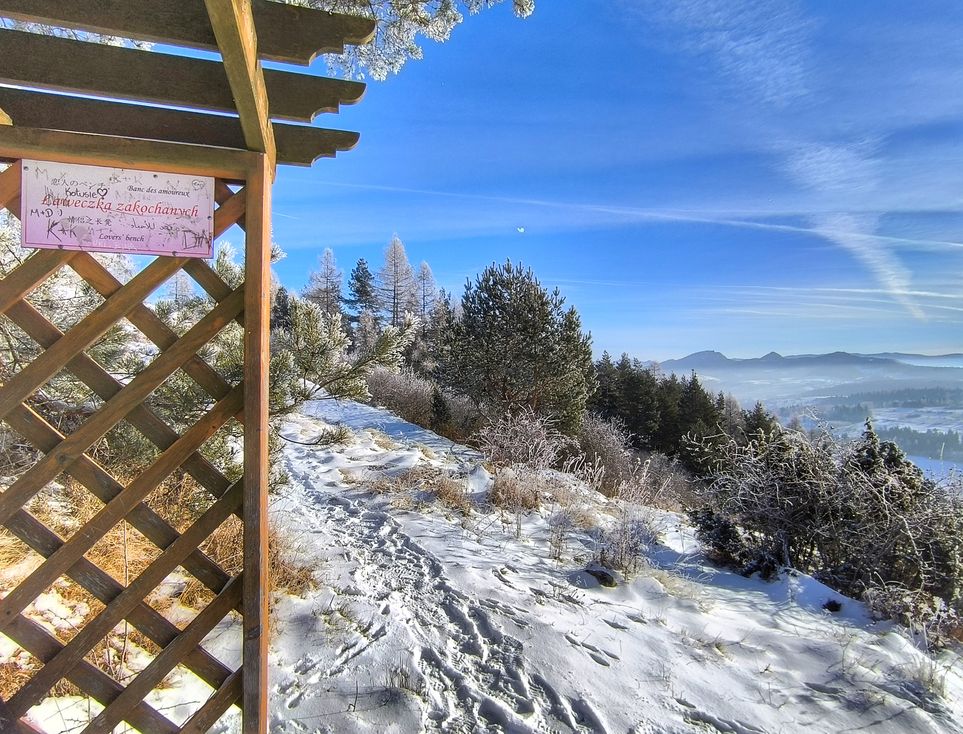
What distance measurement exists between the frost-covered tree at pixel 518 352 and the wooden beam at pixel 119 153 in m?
12.1

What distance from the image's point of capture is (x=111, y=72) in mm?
1675

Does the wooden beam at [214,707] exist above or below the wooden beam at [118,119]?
below

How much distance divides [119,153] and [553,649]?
3.25m

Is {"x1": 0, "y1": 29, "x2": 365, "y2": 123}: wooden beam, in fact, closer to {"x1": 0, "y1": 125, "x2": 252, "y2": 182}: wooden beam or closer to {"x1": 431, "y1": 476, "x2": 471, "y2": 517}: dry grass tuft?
{"x1": 0, "y1": 125, "x2": 252, "y2": 182}: wooden beam

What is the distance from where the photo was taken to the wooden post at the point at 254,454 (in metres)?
1.74

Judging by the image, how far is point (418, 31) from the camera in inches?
120

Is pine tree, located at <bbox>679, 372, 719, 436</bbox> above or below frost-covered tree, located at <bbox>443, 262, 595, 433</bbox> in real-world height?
below

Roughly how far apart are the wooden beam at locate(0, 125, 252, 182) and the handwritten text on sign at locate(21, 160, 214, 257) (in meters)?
0.03

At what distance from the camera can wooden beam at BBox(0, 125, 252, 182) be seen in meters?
1.56

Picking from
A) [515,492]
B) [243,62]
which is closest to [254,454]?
[243,62]

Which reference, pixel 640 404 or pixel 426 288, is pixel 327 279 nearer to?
pixel 426 288

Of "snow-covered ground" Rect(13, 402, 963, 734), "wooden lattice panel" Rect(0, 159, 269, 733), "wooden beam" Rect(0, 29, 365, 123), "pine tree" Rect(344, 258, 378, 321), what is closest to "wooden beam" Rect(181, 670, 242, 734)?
"wooden lattice panel" Rect(0, 159, 269, 733)

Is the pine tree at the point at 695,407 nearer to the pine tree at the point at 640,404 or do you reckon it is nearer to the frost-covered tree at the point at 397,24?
the pine tree at the point at 640,404

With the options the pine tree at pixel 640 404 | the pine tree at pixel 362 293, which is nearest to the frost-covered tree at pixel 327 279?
the pine tree at pixel 362 293
